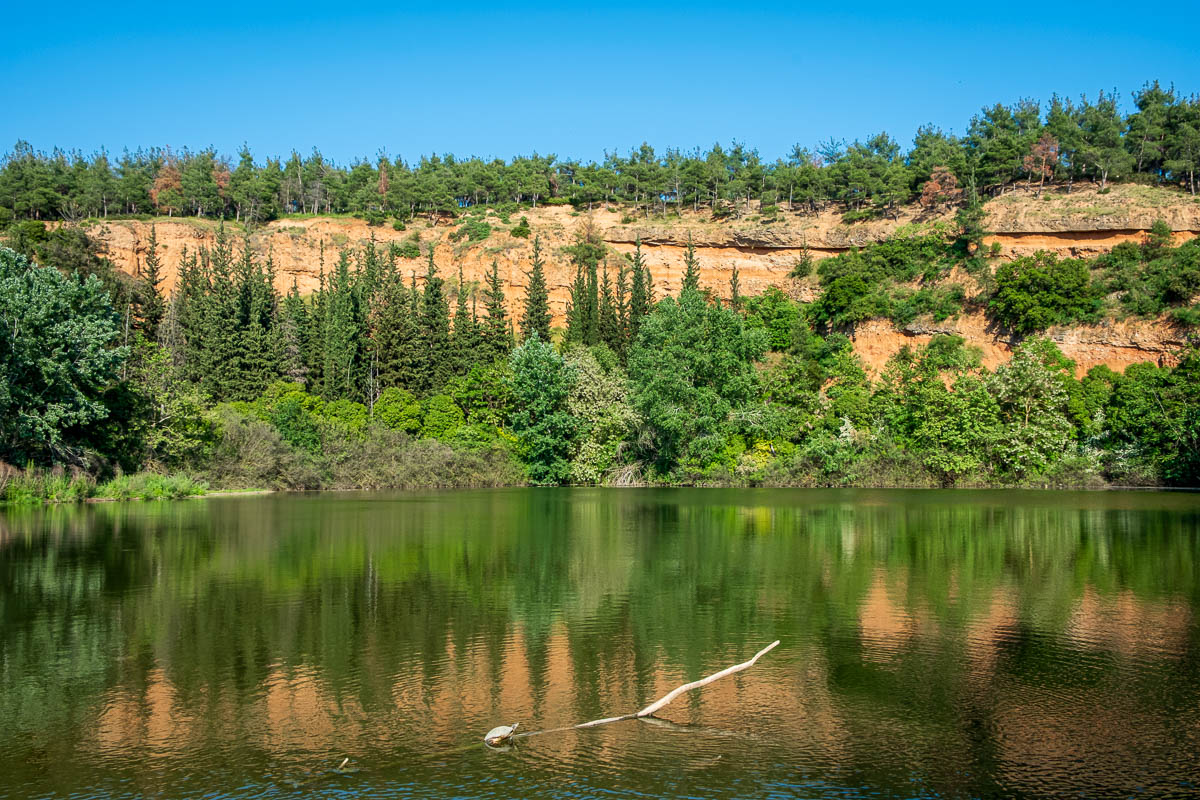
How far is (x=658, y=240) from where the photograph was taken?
93.1m

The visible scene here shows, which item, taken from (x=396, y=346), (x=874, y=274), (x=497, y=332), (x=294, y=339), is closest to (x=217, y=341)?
(x=294, y=339)

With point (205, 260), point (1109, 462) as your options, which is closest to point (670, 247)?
point (205, 260)

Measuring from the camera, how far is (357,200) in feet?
342

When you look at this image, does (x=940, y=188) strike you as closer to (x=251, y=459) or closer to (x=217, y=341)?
Result: (x=217, y=341)

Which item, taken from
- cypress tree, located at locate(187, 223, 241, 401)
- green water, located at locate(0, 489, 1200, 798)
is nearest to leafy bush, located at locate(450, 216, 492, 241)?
cypress tree, located at locate(187, 223, 241, 401)

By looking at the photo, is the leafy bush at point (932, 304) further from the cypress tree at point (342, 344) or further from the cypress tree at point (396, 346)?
the cypress tree at point (342, 344)

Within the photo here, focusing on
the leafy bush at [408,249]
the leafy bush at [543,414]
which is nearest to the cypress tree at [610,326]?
the leafy bush at [543,414]

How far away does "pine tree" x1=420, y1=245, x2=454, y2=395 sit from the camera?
70.2 metres

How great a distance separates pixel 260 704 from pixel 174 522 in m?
24.6

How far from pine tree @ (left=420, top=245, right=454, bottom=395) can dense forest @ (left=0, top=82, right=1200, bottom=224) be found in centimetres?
2596

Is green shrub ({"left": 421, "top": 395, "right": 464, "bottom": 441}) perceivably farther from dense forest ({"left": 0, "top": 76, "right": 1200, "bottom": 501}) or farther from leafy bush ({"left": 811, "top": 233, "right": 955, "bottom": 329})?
leafy bush ({"left": 811, "top": 233, "right": 955, "bottom": 329})

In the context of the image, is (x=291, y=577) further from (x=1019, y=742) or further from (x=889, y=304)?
(x=889, y=304)

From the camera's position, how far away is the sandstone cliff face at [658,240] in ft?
246

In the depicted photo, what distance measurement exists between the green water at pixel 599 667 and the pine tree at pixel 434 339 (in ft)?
145
